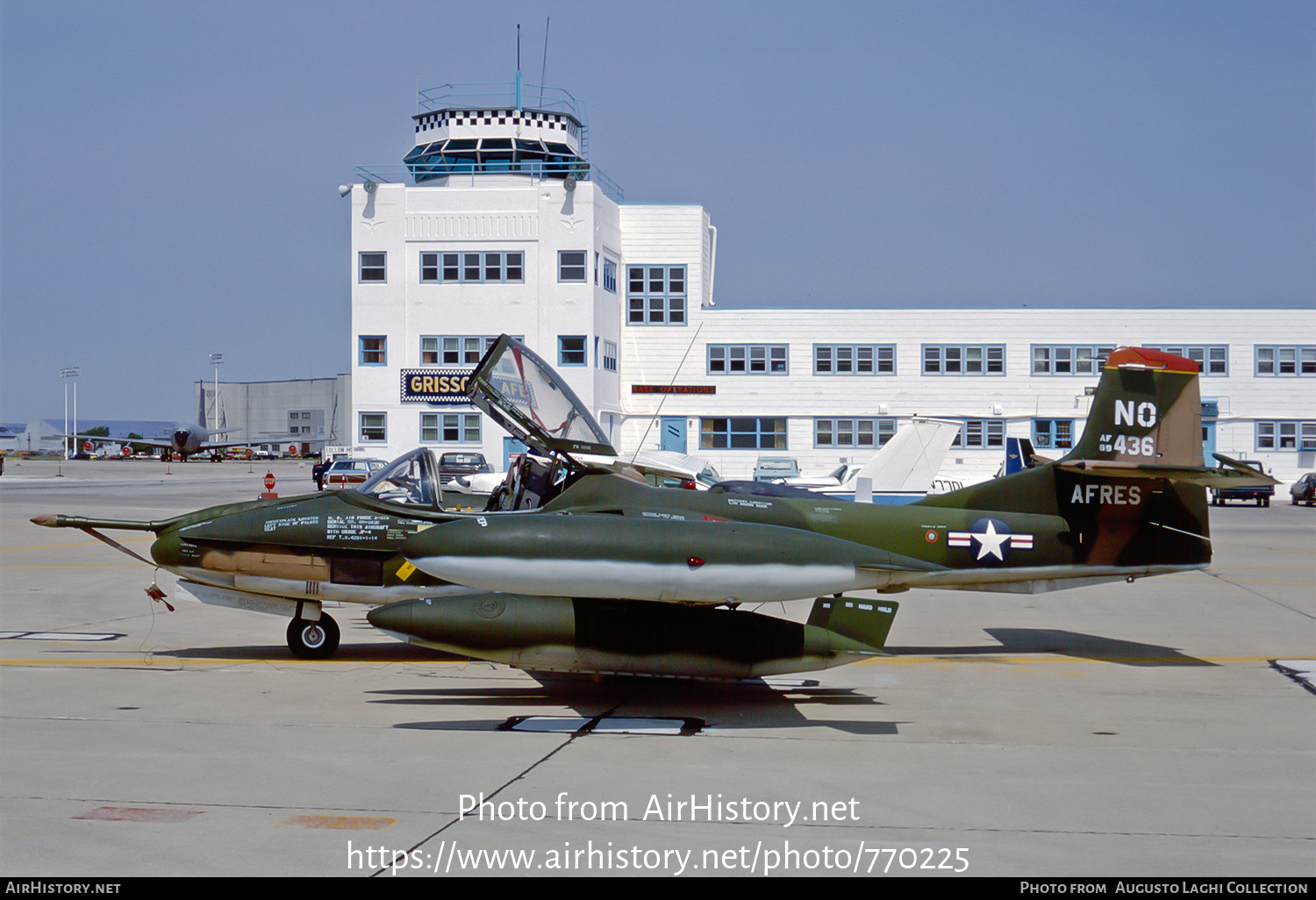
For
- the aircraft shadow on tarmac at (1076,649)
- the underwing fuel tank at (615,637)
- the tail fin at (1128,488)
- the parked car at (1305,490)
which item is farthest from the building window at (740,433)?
the underwing fuel tank at (615,637)

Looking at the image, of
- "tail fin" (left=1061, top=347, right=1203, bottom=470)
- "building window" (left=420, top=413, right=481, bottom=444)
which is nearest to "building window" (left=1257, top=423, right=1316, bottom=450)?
"building window" (left=420, top=413, right=481, bottom=444)

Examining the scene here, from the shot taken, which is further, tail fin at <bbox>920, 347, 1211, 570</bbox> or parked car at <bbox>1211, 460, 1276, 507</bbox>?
parked car at <bbox>1211, 460, 1276, 507</bbox>

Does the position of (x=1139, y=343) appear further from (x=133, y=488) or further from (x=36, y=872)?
(x=36, y=872)

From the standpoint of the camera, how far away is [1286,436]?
50594 mm

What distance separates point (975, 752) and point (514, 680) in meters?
4.33

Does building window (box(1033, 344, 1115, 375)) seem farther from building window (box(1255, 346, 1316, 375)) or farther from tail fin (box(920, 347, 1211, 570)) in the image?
tail fin (box(920, 347, 1211, 570))

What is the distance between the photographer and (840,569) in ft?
27.3

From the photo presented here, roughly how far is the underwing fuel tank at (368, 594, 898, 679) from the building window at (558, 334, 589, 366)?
34.8 meters

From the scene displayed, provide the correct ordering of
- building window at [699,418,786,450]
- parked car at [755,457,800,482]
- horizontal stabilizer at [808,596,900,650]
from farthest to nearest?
building window at [699,418,786,450] → parked car at [755,457,800,482] → horizontal stabilizer at [808,596,900,650]

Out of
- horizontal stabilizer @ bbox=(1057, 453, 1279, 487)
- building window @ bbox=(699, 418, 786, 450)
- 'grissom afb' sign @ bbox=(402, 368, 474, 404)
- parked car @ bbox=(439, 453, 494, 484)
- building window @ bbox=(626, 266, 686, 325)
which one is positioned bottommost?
parked car @ bbox=(439, 453, 494, 484)

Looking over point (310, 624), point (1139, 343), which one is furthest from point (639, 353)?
point (310, 624)

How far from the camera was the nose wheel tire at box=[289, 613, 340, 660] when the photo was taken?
10750 millimetres

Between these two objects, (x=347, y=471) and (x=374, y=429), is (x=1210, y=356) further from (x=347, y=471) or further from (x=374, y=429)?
(x=347, y=471)

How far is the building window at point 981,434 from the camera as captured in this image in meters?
49.0
